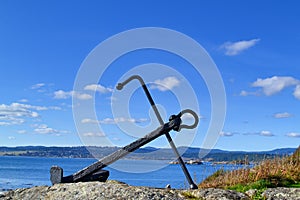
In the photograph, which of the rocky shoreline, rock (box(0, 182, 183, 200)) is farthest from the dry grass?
rock (box(0, 182, 183, 200))

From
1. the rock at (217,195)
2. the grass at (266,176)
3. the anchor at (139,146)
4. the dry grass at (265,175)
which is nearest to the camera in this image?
the rock at (217,195)

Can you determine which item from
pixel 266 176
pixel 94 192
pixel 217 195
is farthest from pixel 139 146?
pixel 266 176

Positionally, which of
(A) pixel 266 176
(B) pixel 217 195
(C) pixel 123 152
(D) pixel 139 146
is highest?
(D) pixel 139 146

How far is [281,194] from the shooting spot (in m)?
7.55

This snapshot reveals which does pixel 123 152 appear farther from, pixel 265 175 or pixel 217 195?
pixel 265 175

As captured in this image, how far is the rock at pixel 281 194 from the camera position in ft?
→ 24.5

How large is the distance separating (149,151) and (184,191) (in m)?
1.72

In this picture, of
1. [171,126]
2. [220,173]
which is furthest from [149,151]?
[220,173]

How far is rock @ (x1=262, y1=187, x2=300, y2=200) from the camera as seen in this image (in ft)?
24.5

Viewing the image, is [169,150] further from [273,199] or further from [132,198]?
[273,199]

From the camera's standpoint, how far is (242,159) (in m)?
15.6

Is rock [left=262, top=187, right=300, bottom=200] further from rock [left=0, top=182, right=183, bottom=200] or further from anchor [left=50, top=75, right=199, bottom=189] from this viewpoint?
rock [left=0, top=182, right=183, bottom=200]

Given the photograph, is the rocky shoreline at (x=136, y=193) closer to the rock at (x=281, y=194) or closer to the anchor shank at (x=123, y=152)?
the rock at (x=281, y=194)

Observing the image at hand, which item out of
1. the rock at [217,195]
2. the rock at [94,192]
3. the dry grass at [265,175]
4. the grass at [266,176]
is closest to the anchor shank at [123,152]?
the rock at [94,192]
